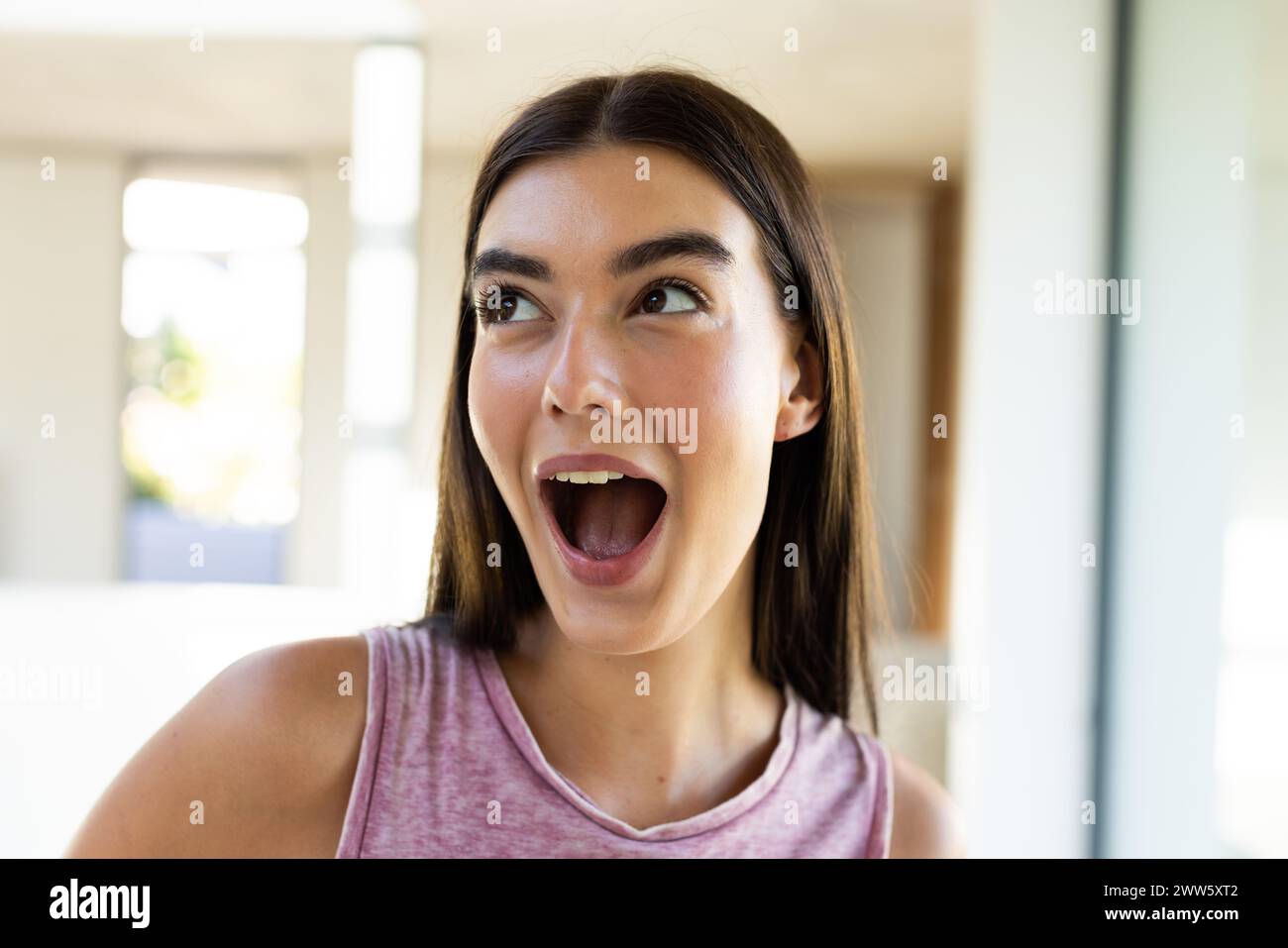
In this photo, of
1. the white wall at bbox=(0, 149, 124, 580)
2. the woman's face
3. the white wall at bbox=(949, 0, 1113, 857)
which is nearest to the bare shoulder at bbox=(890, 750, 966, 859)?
the woman's face

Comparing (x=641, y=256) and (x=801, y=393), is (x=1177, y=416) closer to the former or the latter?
(x=801, y=393)

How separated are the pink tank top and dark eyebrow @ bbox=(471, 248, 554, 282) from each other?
36 cm

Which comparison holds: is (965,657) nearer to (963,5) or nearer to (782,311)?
(782,311)

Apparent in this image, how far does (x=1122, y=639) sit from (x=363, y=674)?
6.04ft

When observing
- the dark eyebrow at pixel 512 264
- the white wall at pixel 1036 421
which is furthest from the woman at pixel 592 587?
the white wall at pixel 1036 421

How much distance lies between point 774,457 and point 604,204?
0.38 m

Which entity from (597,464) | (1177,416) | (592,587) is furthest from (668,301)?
(1177,416)

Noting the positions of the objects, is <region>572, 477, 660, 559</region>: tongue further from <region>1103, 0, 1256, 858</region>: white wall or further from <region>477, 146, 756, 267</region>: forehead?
<region>1103, 0, 1256, 858</region>: white wall

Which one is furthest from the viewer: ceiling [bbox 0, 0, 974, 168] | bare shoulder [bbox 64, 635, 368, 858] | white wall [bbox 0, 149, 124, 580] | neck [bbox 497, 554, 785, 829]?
white wall [bbox 0, 149, 124, 580]

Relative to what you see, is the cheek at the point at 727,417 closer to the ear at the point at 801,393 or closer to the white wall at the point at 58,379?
the ear at the point at 801,393

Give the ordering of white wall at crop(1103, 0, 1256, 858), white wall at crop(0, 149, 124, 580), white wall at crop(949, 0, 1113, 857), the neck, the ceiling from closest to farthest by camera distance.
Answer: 1. the neck
2. white wall at crop(1103, 0, 1256, 858)
3. white wall at crop(949, 0, 1113, 857)
4. the ceiling
5. white wall at crop(0, 149, 124, 580)

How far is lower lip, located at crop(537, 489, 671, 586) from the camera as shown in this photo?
3.00 ft

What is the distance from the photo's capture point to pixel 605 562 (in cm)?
92
